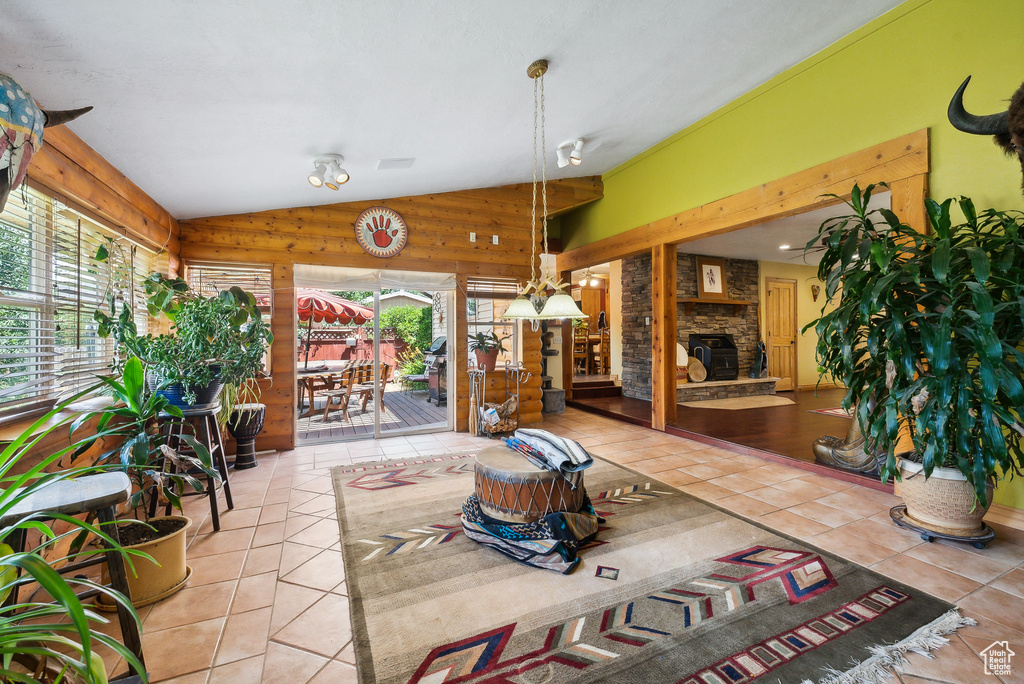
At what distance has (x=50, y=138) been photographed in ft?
7.31

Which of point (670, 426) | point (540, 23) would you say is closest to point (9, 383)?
point (540, 23)

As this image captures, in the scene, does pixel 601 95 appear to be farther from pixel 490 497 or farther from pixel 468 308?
pixel 490 497

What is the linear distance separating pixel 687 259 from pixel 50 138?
803 centimetres

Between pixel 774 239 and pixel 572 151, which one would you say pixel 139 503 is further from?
pixel 774 239

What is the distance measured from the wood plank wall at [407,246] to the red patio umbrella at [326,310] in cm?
46

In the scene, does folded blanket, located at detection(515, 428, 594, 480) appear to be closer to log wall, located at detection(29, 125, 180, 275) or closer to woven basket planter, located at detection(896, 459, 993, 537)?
woven basket planter, located at detection(896, 459, 993, 537)

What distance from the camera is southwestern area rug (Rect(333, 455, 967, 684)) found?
5.35 ft

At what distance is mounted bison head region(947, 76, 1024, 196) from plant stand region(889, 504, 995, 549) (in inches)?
73.7

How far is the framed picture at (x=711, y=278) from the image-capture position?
7.99m

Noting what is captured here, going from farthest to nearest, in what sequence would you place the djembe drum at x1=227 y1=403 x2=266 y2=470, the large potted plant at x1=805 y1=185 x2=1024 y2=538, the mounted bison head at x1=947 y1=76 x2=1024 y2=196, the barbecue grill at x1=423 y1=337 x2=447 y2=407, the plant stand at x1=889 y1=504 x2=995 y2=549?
the barbecue grill at x1=423 y1=337 x2=447 y2=407, the djembe drum at x1=227 y1=403 x2=266 y2=470, the plant stand at x1=889 y1=504 x2=995 y2=549, the large potted plant at x1=805 y1=185 x2=1024 y2=538, the mounted bison head at x1=947 y1=76 x2=1024 y2=196

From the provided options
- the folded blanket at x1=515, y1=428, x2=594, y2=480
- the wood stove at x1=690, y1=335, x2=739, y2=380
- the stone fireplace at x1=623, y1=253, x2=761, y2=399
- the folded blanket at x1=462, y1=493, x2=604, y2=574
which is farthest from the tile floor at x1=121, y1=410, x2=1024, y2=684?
the wood stove at x1=690, y1=335, x2=739, y2=380

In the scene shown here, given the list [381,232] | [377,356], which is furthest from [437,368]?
[381,232]

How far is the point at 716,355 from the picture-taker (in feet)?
26.0

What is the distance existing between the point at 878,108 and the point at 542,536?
156 inches
